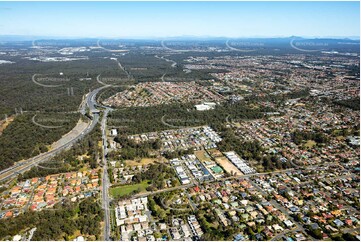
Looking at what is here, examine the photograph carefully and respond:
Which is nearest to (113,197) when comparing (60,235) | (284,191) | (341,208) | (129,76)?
(60,235)

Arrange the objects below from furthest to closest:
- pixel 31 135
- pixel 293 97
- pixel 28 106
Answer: pixel 293 97, pixel 28 106, pixel 31 135

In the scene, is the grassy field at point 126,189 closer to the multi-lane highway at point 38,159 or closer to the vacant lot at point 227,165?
the vacant lot at point 227,165

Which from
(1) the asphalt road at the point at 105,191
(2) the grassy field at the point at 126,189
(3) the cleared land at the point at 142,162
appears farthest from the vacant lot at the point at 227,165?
(1) the asphalt road at the point at 105,191

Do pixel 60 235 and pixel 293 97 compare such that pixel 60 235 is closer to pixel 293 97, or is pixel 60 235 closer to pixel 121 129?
pixel 121 129

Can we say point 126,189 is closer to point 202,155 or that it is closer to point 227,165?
point 202,155

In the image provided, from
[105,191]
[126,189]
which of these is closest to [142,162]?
[126,189]

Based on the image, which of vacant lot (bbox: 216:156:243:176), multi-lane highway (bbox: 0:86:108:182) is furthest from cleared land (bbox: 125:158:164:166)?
multi-lane highway (bbox: 0:86:108:182)
